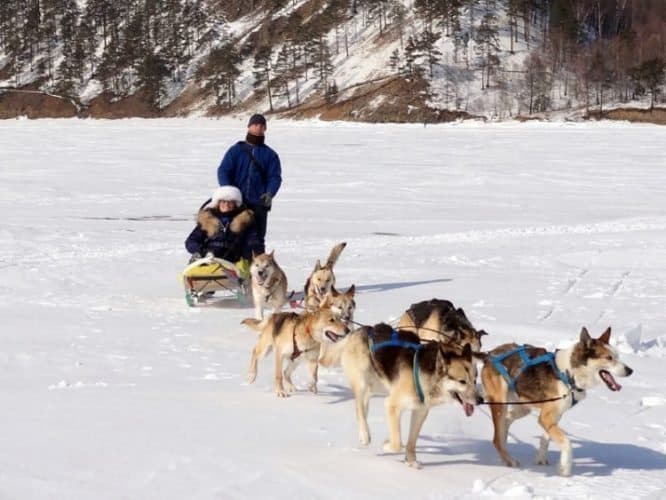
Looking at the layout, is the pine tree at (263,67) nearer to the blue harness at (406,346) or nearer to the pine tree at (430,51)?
the pine tree at (430,51)

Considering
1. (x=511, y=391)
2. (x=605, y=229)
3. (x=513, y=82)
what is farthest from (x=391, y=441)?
(x=513, y=82)

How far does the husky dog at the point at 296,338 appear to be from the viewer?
5.94 m

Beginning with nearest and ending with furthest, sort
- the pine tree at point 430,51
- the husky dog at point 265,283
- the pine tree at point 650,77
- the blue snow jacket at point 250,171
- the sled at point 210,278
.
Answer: the husky dog at point 265,283
the sled at point 210,278
the blue snow jacket at point 250,171
the pine tree at point 650,77
the pine tree at point 430,51

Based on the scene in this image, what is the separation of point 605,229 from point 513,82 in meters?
53.9

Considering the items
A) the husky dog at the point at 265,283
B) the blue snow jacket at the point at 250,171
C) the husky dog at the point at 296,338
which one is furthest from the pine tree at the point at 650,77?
the husky dog at the point at 296,338

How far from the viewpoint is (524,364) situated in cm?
487

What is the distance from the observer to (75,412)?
5277 mm

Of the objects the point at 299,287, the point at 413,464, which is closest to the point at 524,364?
the point at 413,464

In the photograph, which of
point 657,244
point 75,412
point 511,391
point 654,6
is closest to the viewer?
point 511,391

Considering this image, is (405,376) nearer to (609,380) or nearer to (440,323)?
(609,380)

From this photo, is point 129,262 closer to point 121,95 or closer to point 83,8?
point 121,95

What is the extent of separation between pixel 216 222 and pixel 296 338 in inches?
149

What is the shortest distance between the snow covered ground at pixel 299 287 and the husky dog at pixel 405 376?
0.22 meters

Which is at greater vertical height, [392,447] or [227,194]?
[227,194]
